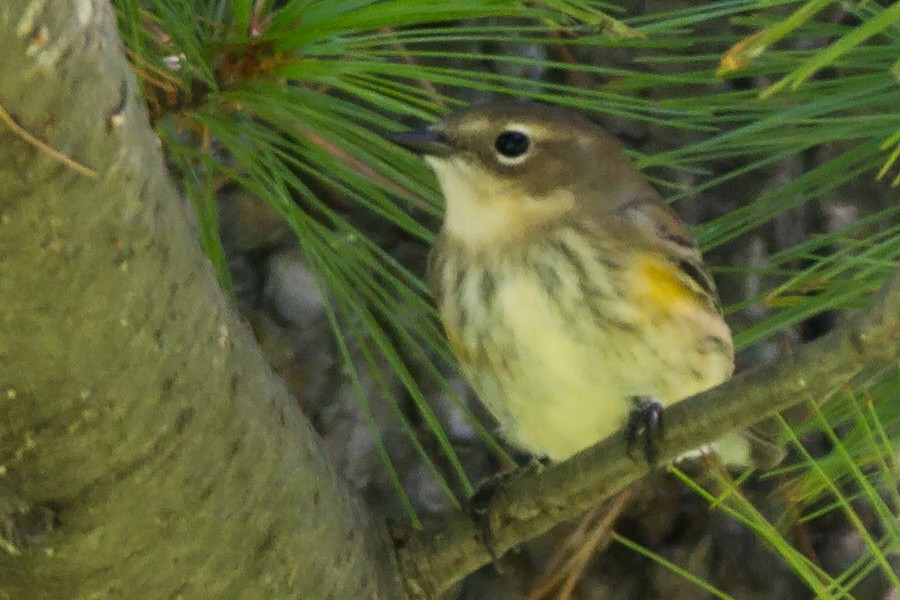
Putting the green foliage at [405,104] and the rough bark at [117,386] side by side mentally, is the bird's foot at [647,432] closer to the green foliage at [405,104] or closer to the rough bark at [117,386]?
the green foliage at [405,104]

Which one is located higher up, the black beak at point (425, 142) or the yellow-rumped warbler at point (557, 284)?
the black beak at point (425, 142)

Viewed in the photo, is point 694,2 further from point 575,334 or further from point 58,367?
point 58,367

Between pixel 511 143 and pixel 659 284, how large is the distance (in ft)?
0.70

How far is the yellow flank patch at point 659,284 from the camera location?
1146 mm

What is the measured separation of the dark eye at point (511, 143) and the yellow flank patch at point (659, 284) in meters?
0.17

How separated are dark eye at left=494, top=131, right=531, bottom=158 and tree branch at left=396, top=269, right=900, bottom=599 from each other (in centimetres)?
33

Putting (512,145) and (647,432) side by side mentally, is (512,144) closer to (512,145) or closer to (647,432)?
(512,145)

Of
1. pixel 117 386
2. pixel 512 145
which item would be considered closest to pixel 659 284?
pixel 512 145

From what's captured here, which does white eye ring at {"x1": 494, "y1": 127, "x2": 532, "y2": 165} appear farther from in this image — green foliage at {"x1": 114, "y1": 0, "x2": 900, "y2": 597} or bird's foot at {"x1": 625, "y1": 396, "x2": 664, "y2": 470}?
bird's foot at {"x1": 625, "y1": 396, "x2": 664, "y2": 470}

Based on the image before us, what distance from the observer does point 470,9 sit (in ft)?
2.71

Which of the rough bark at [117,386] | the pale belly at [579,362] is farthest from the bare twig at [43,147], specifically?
the pale belly at [579,362]

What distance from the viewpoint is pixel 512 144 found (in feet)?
4.05

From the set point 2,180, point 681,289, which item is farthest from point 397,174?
point 2,180

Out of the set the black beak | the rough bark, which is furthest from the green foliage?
the rough bark
